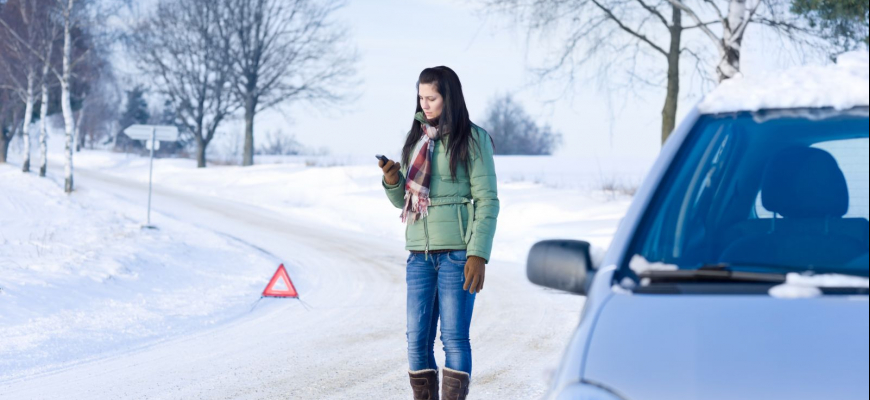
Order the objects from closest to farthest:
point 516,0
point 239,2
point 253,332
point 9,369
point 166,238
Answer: point 9,369 < point 253,332 < point 166,238 < point 516,0 < point 239,2

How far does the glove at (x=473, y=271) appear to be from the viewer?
13.8ft

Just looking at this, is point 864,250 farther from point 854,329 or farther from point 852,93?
point 854,329

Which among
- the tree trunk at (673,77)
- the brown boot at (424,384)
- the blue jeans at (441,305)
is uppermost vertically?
the tree trunk at (673,77)

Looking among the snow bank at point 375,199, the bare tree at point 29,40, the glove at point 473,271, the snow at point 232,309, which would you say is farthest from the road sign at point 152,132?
the glove at point 473,271

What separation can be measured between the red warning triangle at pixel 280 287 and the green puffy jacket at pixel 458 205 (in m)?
6.20

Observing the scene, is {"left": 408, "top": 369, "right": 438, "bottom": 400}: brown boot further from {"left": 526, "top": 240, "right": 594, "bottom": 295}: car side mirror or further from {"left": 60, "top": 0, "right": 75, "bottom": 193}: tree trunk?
{"left": 60, "top": 0, "right": 75, "bottom": 193}: tree trunk

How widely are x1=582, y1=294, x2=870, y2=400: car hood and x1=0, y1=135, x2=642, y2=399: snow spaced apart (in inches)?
46.5

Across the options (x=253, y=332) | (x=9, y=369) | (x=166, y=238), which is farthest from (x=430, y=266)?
(x=166, y=238)

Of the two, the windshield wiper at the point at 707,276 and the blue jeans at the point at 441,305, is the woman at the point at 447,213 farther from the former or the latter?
the windshield wiper at the point at 707,276

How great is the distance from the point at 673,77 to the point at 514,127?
9232cm

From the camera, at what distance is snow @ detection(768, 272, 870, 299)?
201 centimetres

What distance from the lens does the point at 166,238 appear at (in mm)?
16047

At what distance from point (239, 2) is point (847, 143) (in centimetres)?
4475

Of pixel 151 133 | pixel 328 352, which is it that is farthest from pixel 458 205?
pixel 151 133
